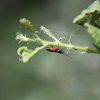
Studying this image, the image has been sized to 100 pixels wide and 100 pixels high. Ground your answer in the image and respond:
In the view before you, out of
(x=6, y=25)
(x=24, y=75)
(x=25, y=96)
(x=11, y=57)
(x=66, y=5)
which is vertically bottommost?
(x=25, y=96)

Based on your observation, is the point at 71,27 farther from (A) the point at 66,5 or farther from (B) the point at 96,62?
(A) the point at 66,5

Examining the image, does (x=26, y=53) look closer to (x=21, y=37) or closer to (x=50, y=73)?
(x=21, y=37)

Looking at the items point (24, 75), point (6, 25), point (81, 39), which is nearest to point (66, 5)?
point (6, 25)

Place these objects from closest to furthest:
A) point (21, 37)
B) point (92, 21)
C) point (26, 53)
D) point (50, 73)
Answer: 1. point (92, 21)
2. point (26, 53)
3. point (21, 37)
4. point (50, 73)

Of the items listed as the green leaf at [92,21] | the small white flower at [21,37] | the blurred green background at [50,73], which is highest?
the blurred green background at [50,73]

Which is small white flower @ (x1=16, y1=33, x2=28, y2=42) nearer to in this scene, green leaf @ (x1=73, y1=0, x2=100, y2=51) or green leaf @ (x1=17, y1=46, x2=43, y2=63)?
green leaf @ (x1=17, y1=46, x2=43, y2=63)

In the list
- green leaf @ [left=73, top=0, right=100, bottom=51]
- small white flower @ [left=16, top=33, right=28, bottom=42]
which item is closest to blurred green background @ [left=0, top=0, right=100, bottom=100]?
small white flower @ [left=16, top=33, right=28, bottom=42]

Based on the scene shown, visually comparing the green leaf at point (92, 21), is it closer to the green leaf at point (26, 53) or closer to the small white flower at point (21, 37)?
the green leaf at point (26, 53)

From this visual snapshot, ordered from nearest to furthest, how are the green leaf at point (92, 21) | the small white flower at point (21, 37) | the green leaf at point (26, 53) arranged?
the green leaf at point (92, 21) < the green leaf at point (26, 53) < the small white flower at point (21, 37)

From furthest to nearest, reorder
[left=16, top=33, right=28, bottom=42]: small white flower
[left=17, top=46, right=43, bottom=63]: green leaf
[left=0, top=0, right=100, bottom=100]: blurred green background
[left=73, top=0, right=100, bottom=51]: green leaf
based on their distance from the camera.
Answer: [left=0, top=0, right=100, bottom=100]: blurred green background < [left=16, top=33, right=28, bottom=42]: small white flower < [left=17, top=46, right=43, bottom=63]: green leaf < [left=73, top=0, right=100, bottom=51]: green leaf

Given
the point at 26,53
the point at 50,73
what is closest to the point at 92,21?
the point at 26,53

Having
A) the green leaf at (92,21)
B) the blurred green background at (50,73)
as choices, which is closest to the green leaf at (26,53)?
the green leaf at (92,21)
